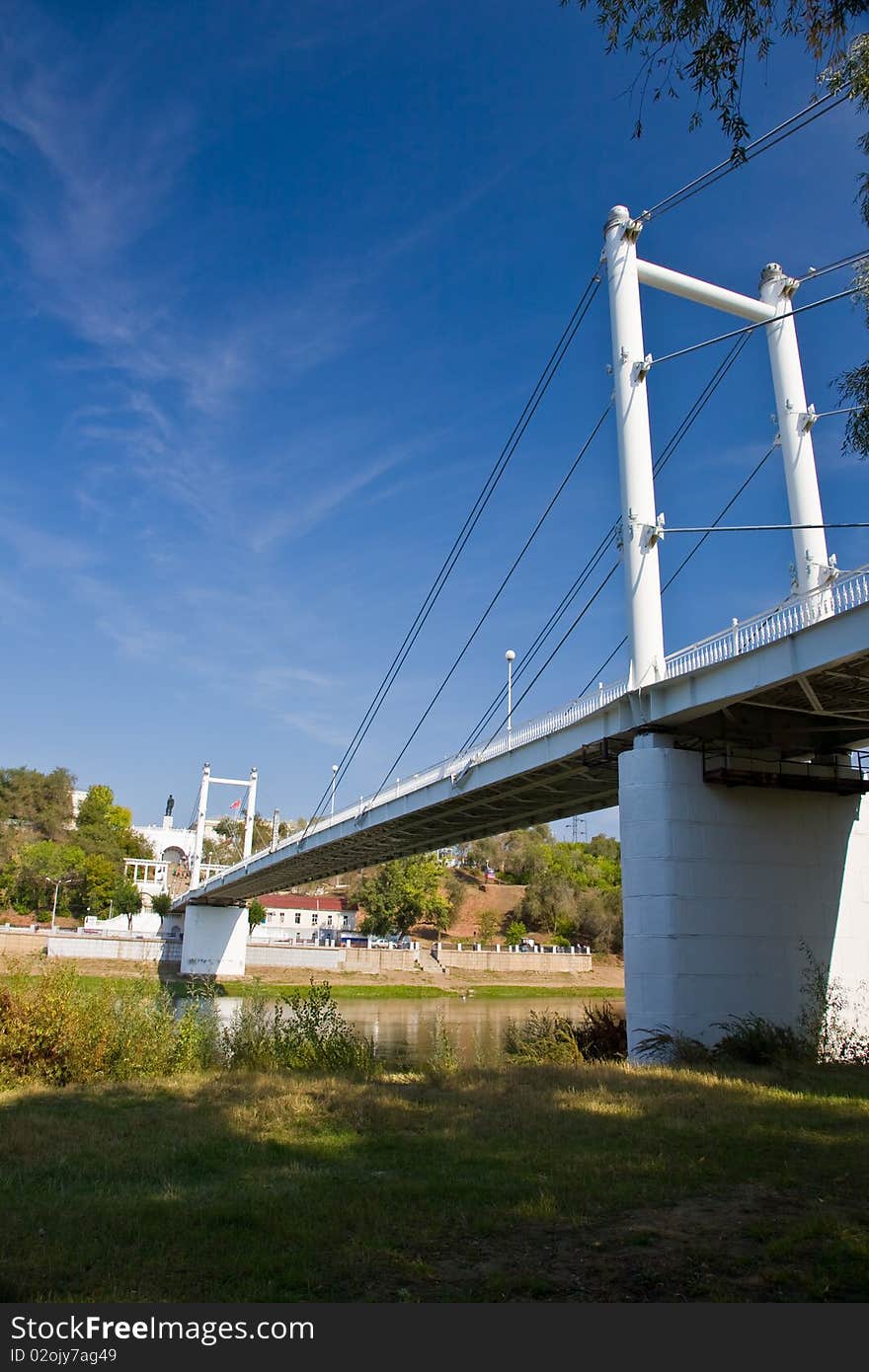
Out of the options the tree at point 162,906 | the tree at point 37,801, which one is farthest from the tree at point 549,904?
the tree at point 37,801

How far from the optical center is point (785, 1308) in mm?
4199

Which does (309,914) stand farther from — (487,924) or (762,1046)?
(762,1046)

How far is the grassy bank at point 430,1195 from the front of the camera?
4.64m

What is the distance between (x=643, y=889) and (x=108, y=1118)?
10616 millimetres

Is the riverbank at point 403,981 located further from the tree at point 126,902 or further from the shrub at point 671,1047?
the shrub at point 671,1047

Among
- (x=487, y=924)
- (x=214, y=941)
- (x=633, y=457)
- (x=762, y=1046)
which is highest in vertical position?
(x=633, y=457)

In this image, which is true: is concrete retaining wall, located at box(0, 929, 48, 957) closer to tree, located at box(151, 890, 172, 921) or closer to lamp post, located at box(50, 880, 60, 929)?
lamp post, located at box(50, 880, 60, 929)

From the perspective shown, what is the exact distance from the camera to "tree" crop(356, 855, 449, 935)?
8138 cm

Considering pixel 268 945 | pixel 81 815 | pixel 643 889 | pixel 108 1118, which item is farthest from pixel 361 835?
pixel 81 815

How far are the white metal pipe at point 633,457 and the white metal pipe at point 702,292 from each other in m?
0.90

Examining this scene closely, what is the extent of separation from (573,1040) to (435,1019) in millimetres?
28248

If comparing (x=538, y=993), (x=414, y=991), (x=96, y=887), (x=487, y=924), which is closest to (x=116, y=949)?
(x=96, y=887)

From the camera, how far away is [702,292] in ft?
74.6

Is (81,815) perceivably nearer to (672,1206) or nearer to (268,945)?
(268,945)
